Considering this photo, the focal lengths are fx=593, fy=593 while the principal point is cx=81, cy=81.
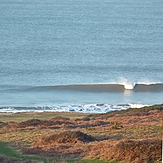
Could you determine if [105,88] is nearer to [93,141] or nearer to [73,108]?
[73,108]

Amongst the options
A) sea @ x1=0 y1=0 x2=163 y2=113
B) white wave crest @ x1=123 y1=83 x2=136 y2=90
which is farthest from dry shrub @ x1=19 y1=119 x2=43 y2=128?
white wave crest @ x1=123 y1=83 x2=136 y2=90

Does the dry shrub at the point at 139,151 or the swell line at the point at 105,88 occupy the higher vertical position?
the swell line at the point at 105,88

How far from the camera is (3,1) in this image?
513ft

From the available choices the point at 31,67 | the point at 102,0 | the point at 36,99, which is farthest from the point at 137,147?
the point at 102,0

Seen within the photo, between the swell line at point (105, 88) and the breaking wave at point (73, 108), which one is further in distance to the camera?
the swell line at point (105, 88)

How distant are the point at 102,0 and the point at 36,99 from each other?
423 feet

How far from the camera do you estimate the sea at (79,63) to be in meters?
44.0

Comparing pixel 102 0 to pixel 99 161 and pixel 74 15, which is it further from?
Answer: pixel 99 161

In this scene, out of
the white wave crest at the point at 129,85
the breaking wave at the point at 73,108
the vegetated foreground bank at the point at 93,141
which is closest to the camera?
the vegetated foreground bank at the point at 93,141

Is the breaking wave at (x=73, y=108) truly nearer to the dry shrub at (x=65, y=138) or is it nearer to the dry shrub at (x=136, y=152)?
the dry shrub at (x=65, y=138)

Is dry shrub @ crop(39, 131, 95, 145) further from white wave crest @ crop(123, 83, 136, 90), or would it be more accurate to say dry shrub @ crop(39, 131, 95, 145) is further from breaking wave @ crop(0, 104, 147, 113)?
white wave crest @ crop(123, 83, 136, 90)

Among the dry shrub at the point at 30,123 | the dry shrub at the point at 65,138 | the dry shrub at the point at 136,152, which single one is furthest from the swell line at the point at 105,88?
the dry shrub at the point at 136,152

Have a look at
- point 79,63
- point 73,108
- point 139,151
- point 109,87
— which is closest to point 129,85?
point 109,87

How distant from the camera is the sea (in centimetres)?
4397
